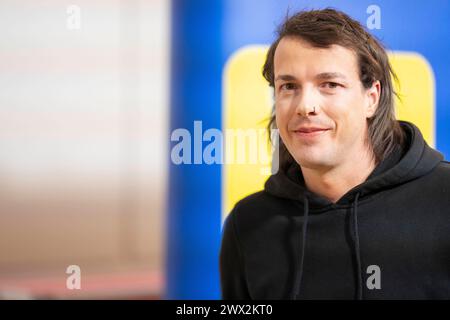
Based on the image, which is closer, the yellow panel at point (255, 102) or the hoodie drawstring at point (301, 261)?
the hoodie drawstring at point (301, 261)

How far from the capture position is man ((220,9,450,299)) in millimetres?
Answer: 1288

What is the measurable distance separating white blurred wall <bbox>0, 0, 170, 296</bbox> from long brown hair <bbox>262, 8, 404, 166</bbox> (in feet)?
1.55

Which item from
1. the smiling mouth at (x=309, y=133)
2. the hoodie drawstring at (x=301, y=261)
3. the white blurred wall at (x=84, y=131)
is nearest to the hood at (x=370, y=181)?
the hoodie drawstring at (x=301, y=261)

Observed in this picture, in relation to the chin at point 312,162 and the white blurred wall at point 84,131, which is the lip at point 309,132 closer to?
the chin at point 312,162

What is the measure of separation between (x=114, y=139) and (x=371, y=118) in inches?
124

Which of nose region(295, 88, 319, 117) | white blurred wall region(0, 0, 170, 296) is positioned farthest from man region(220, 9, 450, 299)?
white blurred wall region(0, 0, 170, 296)

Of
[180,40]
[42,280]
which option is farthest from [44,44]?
[42,280]

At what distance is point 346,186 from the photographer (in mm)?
1370

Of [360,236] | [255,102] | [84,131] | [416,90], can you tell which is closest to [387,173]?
[360,236]

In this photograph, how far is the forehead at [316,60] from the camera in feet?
4.28

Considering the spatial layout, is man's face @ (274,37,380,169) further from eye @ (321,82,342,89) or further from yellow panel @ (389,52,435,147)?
yellow panel @ (389,52,435,147)

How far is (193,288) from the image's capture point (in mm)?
1657

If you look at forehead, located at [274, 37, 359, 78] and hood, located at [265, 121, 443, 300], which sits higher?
forehead, located at [274, 37, 359, 78]

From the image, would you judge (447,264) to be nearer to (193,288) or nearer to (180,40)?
(193,288)
